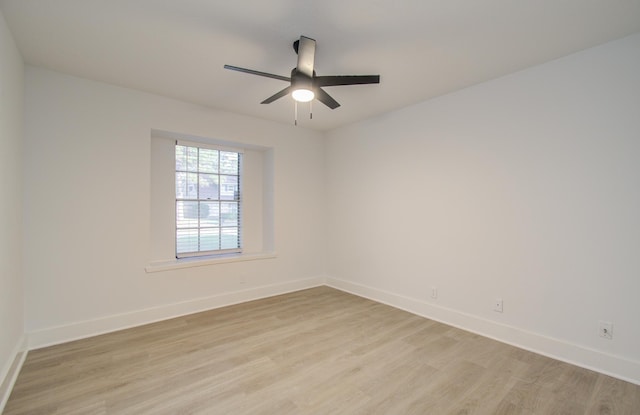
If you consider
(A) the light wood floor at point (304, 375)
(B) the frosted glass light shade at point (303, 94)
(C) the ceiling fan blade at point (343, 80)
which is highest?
(C) the ceiling fan blade at point (343, 80)

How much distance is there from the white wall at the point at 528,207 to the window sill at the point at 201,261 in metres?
1.76

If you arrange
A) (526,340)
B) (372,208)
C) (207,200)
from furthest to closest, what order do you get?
(372,208), (207,200), (526,340)

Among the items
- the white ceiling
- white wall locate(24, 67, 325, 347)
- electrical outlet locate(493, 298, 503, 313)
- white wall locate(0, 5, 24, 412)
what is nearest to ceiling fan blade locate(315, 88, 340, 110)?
the white ceiling

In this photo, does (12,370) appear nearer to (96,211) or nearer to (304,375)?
(96,211)

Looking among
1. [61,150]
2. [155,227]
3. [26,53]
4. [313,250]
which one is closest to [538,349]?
[313,250]

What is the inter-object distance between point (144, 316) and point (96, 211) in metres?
1.25

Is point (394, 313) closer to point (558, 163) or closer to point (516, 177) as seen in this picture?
point (516, 177)

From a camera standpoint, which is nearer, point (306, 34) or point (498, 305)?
point (306, 34)

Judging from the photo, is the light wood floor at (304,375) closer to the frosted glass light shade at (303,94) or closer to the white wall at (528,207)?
the white wall at (528,207)

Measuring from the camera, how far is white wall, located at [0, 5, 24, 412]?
204 centimetres

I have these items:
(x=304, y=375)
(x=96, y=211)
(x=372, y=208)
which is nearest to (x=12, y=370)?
(x=96, y=211)

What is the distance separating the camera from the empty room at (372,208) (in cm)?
206

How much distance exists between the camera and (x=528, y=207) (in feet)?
9.04

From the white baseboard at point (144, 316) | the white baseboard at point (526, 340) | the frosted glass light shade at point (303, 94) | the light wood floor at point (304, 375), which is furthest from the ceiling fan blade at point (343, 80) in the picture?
the white baseboard at point (144, 316)
